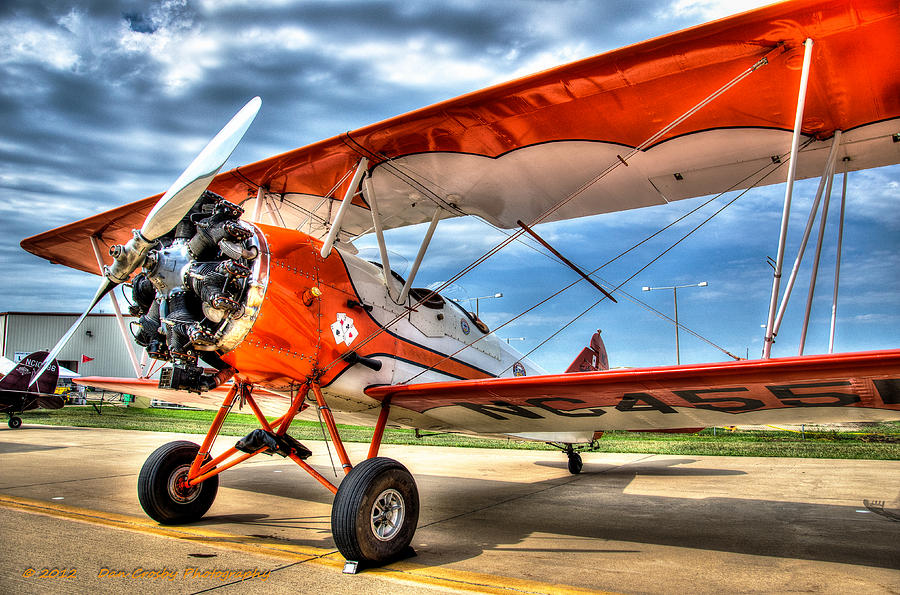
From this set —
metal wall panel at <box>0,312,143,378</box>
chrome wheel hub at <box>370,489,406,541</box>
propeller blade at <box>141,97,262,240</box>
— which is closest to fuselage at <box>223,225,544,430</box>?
propeller blade at <box>141,97,262,240</box>

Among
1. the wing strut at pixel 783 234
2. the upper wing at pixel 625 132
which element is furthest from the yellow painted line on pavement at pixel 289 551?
the upper wing at pixel 625 132

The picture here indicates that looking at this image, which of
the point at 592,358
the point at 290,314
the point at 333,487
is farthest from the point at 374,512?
the point at 592,358

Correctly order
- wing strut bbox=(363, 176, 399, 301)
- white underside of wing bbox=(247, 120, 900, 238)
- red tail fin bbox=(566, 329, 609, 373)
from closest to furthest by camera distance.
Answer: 1. white underside of wing bbox=(247, 120, 900, 238)
2. wing strut bbox=(363, 176, 399, 301)
3. red tail fin bbox=(566, 329, 609, 373)

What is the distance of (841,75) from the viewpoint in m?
3.83

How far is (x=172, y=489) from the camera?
473 cm

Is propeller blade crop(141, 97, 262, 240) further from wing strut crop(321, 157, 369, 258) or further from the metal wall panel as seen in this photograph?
the metal wall panel

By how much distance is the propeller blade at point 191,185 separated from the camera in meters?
3.70

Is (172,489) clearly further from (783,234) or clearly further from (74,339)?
(74,339)

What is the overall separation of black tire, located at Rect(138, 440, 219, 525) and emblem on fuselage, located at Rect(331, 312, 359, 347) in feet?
5.74

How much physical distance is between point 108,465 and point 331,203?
567 centimetres

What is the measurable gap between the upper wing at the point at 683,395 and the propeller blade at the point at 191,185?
2.13 meters

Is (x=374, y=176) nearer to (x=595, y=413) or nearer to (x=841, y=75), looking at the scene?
(x=595, y=413)

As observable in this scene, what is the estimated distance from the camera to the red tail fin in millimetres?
9293

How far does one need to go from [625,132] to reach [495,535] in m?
3.52
